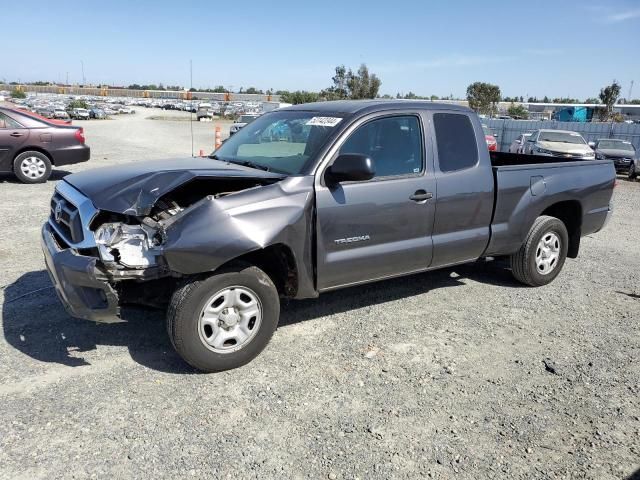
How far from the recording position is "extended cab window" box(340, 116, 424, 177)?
14.2 ft

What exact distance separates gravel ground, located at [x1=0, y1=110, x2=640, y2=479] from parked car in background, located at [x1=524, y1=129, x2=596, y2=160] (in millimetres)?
12724

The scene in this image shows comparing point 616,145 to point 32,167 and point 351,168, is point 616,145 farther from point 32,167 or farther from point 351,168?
point 351,168

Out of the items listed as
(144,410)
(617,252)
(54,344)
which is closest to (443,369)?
(144,410)

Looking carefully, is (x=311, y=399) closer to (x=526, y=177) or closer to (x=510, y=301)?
(x=510, y=301)

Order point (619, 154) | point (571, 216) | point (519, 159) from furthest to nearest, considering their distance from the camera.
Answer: point (619, 154) → point (519, 159) → point (571, 216)

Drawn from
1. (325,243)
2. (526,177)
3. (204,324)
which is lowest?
(204,324)

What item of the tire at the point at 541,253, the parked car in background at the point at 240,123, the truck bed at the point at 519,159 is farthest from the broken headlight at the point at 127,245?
the parked car in background at the point at 240,123

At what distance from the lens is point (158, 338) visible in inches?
169

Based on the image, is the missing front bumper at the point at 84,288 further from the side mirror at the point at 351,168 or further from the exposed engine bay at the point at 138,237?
the side mirror at the point at 351,168

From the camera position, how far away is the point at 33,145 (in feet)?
37.6

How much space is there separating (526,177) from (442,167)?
1164 mm

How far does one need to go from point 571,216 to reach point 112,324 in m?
4.97

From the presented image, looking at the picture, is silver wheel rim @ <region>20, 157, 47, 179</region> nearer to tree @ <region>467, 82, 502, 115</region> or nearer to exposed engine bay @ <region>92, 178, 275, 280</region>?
exposed engine bay @ <region>92, 178, 275, 280</region>

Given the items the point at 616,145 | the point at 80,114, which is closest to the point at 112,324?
the point at 616,145
